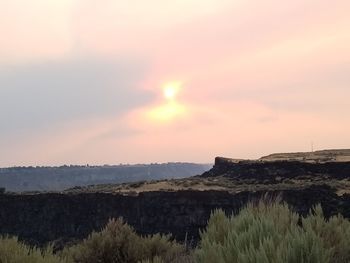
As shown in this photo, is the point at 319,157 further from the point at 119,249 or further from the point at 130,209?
the point at 119,249

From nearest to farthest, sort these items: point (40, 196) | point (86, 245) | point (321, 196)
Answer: point (86, 245)
point (321, 196)
point (40, 196)

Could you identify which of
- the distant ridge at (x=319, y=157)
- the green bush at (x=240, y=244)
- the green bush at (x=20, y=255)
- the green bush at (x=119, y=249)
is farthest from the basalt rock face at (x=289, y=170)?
the green bush at (x=20, y=255)

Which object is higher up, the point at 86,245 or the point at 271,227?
the point at 271,227

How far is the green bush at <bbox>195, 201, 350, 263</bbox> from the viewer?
223 inches

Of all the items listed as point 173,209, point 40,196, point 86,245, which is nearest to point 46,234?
point 40,196

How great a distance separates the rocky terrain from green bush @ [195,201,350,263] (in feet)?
134

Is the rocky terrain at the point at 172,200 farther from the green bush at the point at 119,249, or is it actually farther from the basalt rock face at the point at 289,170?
the green bush at the point at 119,249

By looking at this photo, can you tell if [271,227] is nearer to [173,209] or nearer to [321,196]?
[321,196]

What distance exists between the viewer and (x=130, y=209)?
A: 63625 mm

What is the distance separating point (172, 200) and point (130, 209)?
599cm

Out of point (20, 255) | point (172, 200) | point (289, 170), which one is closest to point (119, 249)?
point (20, 255)

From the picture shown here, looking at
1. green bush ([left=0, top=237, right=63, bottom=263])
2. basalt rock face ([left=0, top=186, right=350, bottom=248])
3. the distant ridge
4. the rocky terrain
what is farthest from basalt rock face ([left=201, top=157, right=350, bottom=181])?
green bush ([left=0, top=237, right=63, bottom=263])

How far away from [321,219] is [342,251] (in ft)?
5.07

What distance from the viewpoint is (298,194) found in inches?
2014
